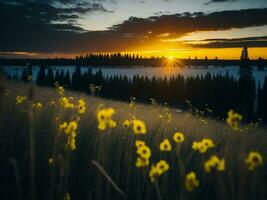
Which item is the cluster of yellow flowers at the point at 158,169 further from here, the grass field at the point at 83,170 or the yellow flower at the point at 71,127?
the yellow flower at the point at 71,127

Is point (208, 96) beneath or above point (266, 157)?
beneath

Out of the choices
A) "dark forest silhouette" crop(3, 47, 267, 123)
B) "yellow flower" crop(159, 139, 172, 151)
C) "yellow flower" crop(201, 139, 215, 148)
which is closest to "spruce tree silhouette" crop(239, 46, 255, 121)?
"dark forest silhouette" crop(3, 47, 267, 123)

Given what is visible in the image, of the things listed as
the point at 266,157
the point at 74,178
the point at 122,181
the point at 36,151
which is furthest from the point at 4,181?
the point at 266,157

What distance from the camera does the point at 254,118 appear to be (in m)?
36.9

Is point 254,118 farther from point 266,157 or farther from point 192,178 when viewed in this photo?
point 192,178

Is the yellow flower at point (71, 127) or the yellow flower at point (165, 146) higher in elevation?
the yellow flower at point (71, 127)

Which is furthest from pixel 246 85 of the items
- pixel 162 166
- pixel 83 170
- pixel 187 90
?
pixel 162 166

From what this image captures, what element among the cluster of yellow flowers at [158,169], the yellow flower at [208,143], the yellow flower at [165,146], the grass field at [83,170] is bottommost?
the grass field at [83,170]

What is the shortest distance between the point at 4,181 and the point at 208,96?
41.1 m

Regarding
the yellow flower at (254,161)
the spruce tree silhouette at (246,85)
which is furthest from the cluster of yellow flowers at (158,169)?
the spruce tree silhouette at (246,85)

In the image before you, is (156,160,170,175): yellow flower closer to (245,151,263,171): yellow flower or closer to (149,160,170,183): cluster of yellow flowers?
(149,160,170,183): cluster of yellow flowers

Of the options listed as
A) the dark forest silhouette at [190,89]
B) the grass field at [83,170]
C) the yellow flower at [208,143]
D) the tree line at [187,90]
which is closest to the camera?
the yellow flower at [208,143]

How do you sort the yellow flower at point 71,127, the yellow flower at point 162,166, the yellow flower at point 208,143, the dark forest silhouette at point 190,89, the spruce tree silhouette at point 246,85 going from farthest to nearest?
the dark forest silhouette at point 190,89 → the spruce tree silhouette at point 246,85 → the yellow flower at point 71,127 → the yellow flower at point 162,166 → the yellow flower at point 208,143

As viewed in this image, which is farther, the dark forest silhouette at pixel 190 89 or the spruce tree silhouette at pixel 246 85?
the dark forest silhouette at pixel 190 89
